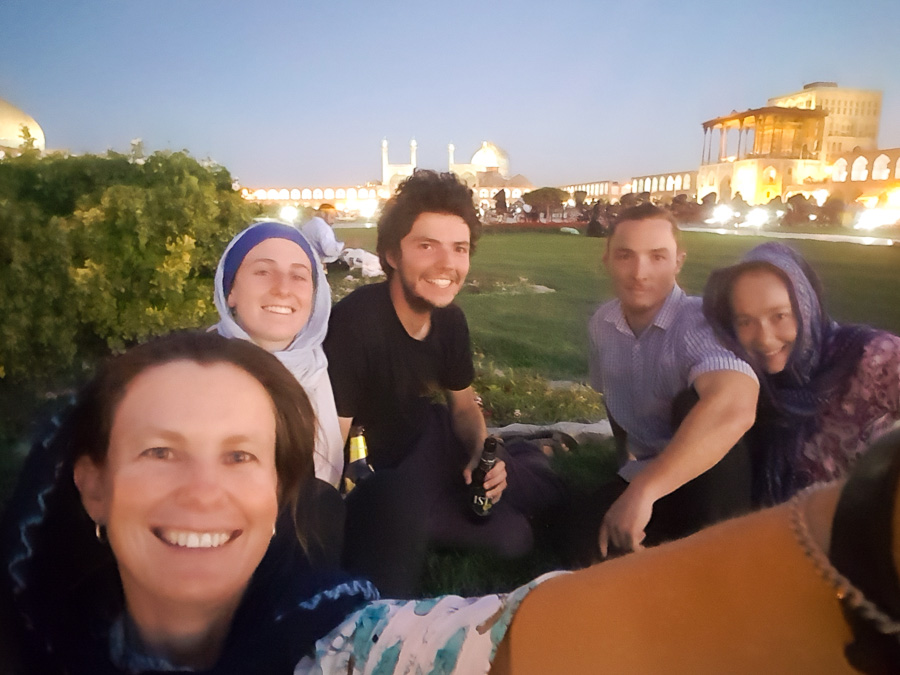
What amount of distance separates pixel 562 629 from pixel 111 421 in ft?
2.28

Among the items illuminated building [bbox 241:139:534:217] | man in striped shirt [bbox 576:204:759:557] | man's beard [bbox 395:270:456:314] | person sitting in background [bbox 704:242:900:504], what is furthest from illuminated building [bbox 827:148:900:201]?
man's beard [bbox 395:270:456:314]

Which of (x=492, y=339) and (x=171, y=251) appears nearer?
(x=171, y=251)

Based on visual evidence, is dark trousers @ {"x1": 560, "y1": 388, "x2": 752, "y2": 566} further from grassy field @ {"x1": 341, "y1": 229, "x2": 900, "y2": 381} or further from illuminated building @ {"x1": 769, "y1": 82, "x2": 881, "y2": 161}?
illuminated building @ {"x1": 769, "y1": 82, "x2": 881, "y2": 161}

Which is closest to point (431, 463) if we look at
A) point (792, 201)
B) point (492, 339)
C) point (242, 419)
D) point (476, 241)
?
point (492, 339)

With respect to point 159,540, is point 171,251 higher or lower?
higher

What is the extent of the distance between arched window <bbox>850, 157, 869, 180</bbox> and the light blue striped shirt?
1.77ft

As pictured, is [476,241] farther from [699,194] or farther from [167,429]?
[167,429]

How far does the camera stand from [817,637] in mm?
389

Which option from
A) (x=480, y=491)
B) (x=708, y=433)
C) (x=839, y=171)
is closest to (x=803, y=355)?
(x=708, y=433)

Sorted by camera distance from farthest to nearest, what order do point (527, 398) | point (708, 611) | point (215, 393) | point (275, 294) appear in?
point (527, 398) < point (275, 294) < point (215, 393) < point (708, 611)

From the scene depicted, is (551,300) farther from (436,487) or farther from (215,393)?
(215,393)

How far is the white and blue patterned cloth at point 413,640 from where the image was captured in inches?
24.8

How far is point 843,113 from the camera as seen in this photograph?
1347 millimetres

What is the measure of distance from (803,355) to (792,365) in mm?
30
